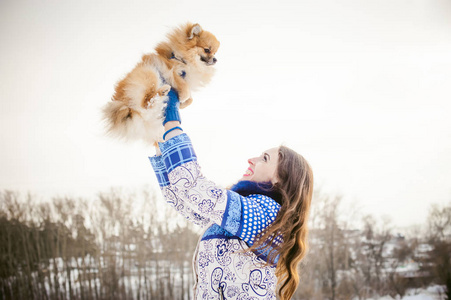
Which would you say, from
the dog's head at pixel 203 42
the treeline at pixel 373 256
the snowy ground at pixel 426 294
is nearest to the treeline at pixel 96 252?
the treeline at pixel 373 256

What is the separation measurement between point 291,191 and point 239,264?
42 cm

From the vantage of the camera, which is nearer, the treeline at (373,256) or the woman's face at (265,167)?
the woman's face at (265,167)

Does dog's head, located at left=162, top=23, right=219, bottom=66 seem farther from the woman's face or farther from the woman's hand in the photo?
the woman's face

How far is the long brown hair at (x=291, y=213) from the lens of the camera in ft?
4.84

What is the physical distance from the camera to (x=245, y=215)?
1.34 m

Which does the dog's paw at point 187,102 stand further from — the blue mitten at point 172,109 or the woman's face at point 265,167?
the woman's face at point 265,167

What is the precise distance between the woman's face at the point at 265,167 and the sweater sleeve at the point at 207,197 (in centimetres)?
23

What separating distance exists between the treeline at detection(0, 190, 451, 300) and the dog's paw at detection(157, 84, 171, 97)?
1917 cm

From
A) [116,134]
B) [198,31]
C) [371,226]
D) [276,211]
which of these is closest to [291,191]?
[276,211]

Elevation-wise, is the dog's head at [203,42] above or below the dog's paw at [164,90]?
above

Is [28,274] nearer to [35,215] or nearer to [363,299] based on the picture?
[35,215]

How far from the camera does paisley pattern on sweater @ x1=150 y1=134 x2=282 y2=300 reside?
4.20 ft

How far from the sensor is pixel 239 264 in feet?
4.69

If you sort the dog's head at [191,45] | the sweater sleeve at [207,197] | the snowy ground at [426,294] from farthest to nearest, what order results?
the snowy ground at [426,294] → the dog's head at [191,45] → the sweater sleeve at [207,197]
